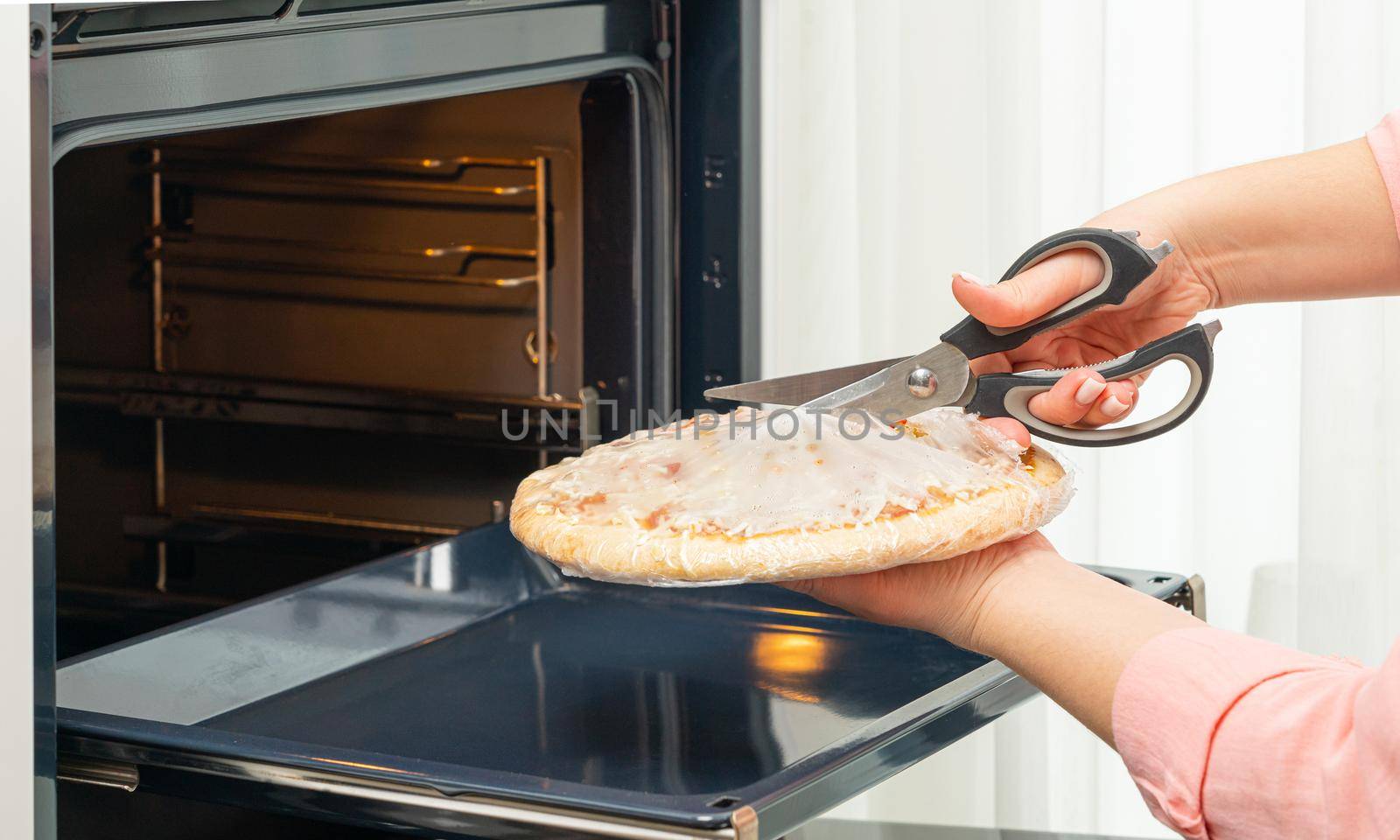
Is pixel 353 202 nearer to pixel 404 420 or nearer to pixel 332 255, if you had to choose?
pixel 332 255

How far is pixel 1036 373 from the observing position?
2.88 feet

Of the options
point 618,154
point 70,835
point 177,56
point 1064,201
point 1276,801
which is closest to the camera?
point 1276,801

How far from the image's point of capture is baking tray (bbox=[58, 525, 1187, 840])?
0.70m

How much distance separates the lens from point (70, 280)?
4.98 feet

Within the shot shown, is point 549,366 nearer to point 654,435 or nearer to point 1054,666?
point 654,435

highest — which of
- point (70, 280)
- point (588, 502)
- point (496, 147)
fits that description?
point (496, 147)

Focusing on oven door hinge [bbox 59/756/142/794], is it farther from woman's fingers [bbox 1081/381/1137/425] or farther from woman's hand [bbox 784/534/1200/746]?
woman's fingers [bbox 1081/381/1137/425]

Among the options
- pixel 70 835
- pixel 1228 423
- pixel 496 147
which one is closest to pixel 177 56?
pixel 70 835

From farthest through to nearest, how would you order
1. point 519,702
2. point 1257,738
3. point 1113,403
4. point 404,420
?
point 404,420 < point 519,702 < point 1113,403 < point 1257,738

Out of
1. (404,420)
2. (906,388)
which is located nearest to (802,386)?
(906,388)

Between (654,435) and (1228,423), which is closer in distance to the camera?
(654,435)

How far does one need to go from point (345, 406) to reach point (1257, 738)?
1021 millimetres

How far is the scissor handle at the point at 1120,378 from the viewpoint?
85cm

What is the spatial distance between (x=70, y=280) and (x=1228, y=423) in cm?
124
